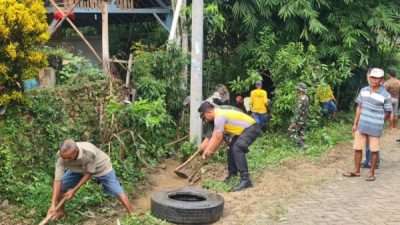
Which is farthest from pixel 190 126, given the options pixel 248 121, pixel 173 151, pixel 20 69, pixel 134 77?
pixel 20 69

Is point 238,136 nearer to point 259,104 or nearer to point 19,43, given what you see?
point 19,43

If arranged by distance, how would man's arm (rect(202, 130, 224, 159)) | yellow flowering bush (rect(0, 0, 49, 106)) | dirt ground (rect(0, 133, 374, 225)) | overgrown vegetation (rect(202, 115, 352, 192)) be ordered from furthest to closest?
overgrown vegetation (rect(202, 115, 352, 192)), yellow flowering bush (rect(0, 0, 49, 106)), man's arm (rect(202, 130, 224, 159)), dirt ground (rect(0, 133, 374, 225))

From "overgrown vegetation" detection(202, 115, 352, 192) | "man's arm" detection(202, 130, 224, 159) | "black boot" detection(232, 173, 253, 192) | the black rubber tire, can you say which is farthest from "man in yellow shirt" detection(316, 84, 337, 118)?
the black rubber tire

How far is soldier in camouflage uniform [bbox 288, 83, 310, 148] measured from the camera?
12.1m

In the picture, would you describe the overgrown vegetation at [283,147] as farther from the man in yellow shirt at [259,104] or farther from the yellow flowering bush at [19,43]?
the yellow flowering bush at [19,43]

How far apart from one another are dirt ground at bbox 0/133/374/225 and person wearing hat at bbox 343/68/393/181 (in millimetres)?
793

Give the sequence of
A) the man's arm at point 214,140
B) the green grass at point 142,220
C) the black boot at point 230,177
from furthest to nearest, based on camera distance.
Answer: the black boot at point 230,177 < the man's arm at point 214,140 < the green grass at point 142,220

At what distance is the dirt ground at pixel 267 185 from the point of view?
823 cm

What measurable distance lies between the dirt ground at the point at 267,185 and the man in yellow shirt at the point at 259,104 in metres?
1.94

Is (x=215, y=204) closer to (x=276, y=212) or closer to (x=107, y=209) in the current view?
(x=276, y=212)

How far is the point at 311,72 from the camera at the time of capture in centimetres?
1321

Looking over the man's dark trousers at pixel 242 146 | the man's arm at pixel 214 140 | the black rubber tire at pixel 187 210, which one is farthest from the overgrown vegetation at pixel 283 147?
the black rubber tire at pixel 187 210

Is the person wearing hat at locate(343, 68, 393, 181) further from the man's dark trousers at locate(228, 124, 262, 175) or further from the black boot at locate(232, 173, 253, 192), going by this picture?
the black boot at locate(232, 173, 253, 192)

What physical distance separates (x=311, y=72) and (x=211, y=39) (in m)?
3.09
